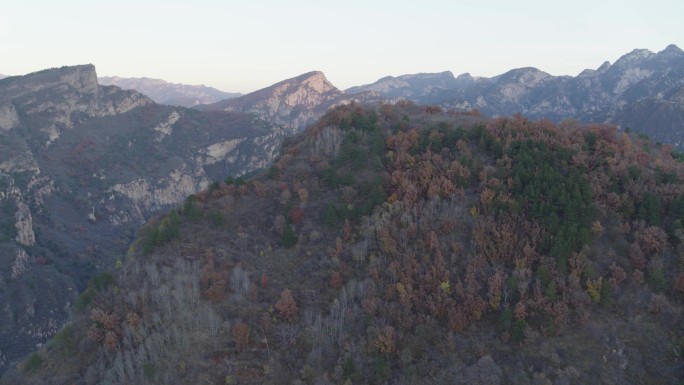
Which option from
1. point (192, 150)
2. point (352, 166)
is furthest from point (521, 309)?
point (192, 150)

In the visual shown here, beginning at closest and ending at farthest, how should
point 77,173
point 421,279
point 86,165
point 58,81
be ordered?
point 421,279 < point 77,173 < point 86,165 < point 58,81

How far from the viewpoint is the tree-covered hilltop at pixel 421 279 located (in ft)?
101

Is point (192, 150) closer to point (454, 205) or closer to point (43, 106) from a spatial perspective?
point (43, 106)

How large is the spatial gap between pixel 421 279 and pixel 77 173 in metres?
138

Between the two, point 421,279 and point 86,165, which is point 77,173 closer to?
point 86,165

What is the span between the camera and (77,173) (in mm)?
141625

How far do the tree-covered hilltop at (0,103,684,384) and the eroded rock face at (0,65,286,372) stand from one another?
4687 cm

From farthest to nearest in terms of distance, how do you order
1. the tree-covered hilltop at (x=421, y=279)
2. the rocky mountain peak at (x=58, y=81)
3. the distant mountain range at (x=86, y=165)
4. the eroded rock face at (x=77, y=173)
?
the rocky mountain peak at (x=58, y=81)
the distant mountain range at (x=86, y=165)
the eroded rock face at (x=77, y=173)
the tree-covered hilltop at (x=421, y=279)

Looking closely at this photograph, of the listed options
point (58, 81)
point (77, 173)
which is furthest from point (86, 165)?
point (58, 81)

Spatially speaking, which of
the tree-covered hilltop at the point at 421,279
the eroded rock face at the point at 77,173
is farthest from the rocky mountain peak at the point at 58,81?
the tree-covered hilltop at the point at 421,279

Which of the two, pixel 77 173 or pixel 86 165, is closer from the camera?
pixel 77 173

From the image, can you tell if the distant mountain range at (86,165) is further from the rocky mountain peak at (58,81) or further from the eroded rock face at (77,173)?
the rocky mountain peak at (58,81)

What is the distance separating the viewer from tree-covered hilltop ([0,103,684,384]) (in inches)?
1209

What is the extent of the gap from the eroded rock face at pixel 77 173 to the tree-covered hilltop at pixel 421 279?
154ft
